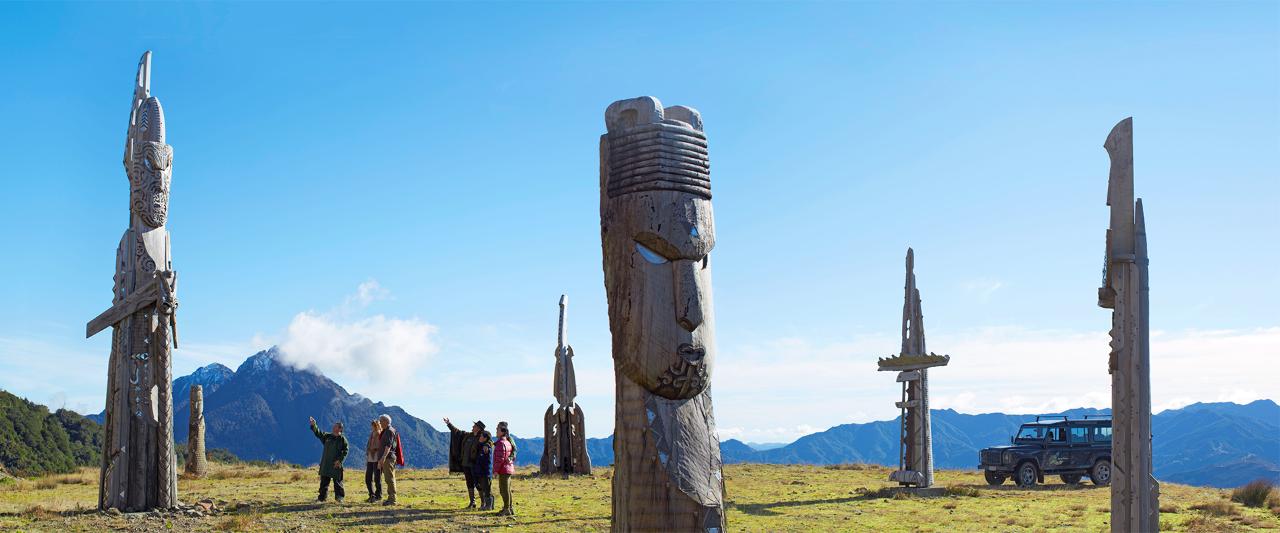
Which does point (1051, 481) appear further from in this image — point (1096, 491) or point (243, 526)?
point (243, 526)

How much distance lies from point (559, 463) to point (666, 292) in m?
18.4

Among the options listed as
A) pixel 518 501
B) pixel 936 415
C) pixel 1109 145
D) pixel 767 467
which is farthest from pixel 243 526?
pixel 936 415

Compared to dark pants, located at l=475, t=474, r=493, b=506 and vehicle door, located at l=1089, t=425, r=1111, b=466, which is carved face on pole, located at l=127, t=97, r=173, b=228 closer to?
dark pants, located at l=475, t=474, r=493, b=506

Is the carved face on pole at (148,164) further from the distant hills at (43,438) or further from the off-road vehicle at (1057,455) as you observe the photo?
the distant hills at (43,438)

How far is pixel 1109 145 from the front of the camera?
918 centimetres

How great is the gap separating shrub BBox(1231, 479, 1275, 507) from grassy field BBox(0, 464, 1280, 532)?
444 millimetres

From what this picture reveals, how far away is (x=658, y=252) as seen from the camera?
296 inches

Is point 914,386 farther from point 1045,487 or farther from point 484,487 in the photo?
point 484,487

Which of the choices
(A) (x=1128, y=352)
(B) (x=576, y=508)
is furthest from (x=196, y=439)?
(A) (x=1128, y=352)

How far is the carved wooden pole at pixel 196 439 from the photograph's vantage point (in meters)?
25.1

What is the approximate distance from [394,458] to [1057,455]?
16.7 meters

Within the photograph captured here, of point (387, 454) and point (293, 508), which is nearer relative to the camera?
point (293, 508)

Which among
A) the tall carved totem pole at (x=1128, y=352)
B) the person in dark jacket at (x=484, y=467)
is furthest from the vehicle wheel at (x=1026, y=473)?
the tall carved totem pole at (x=1128, y=352)

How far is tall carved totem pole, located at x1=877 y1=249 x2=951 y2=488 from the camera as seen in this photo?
21.6 metres
